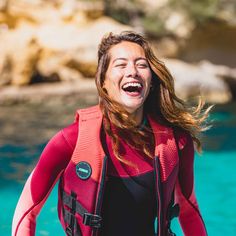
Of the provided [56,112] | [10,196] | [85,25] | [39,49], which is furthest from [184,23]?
[10,196]

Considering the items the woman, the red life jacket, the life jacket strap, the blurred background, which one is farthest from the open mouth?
the blurred background

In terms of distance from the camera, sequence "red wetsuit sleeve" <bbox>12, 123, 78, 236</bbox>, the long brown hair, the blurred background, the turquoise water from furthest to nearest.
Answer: the blurred background < the turquoise water < the long brown hair < "red wetsuit sleeve" <bbox>12, 123, 78, 236</bbox>

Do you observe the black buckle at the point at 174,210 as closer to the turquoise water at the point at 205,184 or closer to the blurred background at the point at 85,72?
the blurred background at the point at 85,72

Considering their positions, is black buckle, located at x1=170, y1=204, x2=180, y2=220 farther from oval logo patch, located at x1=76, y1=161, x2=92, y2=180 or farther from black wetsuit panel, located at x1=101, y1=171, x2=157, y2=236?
oval logo patch, located at x1=76, y1=161, x2=92, y2=180

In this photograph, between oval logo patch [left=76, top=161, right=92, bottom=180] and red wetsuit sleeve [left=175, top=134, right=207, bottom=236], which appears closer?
oval logo patch [left=76, top=161, right=92, bottom=180]

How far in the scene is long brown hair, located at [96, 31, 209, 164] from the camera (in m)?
1.56

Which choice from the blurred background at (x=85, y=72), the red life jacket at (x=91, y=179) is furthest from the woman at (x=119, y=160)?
the blurred background at (x=85, y=72)

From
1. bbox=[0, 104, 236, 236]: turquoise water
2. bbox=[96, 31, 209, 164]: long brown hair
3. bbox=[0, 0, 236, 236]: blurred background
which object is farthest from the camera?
bbox=[0, 0, 236, 236]: blurred background

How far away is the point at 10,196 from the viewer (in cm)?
504

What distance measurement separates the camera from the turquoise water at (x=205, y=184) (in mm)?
4453

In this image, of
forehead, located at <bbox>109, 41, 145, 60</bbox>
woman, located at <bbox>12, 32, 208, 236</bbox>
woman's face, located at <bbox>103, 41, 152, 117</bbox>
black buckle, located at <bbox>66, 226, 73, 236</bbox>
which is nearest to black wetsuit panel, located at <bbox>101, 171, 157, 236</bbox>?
woman, located at <bbox>12, 32, 208, 236</bbox>

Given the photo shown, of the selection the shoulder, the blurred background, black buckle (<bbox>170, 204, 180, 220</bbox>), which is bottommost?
black buckle (<bbox>170, 204, 180, 220</bbox>)

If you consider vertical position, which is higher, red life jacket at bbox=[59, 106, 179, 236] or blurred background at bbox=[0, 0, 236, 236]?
blurred background at bbox=[0, 0, 236, 236]

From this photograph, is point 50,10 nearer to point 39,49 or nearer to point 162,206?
point 39,49
